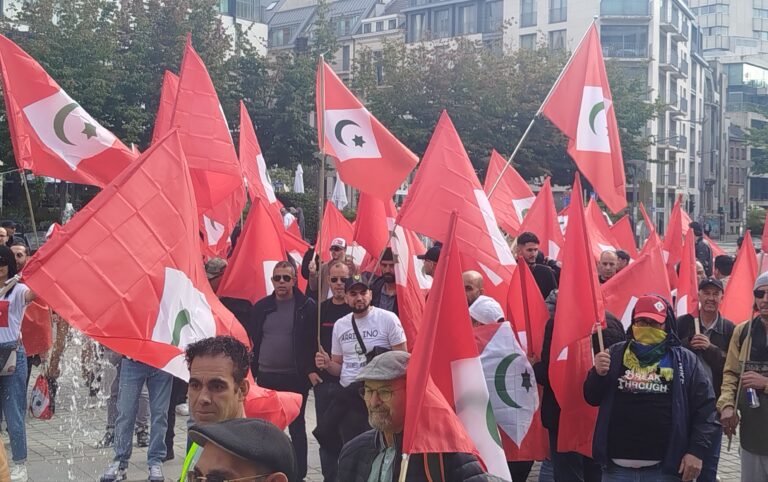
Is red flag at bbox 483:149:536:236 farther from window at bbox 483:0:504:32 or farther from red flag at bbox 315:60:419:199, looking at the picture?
window at bbox 483:0:504:32

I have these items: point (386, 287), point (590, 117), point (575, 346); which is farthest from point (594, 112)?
point (575, 346)

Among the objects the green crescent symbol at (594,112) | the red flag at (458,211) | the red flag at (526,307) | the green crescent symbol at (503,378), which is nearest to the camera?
the green crescent symbol at (503,378)

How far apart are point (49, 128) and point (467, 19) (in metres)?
62.5

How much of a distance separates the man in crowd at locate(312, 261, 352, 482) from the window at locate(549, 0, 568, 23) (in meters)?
62.3

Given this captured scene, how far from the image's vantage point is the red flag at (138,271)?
17.2 feet

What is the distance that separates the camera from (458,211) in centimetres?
830

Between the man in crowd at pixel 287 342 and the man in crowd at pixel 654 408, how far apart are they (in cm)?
279

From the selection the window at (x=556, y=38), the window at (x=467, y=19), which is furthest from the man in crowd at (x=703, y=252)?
the window at (x=467, y=19)

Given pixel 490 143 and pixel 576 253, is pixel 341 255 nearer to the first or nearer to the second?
pixel 576 253

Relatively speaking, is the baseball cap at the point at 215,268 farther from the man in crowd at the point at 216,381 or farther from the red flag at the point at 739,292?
the man in crowd at the point at 216,381

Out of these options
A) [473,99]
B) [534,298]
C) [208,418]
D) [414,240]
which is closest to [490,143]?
[473,99]

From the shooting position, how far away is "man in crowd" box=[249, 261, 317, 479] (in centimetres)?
778

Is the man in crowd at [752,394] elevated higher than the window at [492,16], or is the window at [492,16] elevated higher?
the window at [492,16]

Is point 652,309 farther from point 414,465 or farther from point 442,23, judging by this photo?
point 442,23
